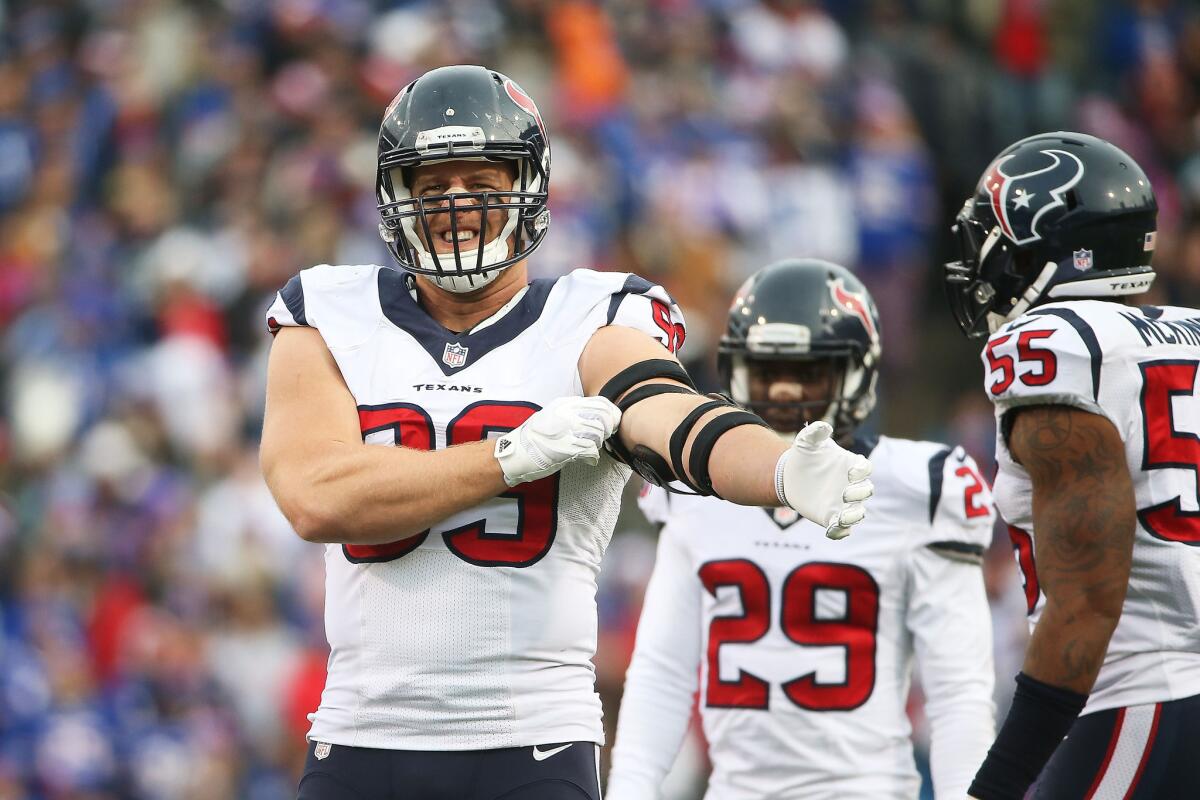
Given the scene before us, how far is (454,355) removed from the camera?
12.1ft

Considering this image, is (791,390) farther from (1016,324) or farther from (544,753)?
(544,753)

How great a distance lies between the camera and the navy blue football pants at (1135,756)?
→ 11.7 feet

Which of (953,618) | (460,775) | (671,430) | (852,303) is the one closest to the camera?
(671,430)

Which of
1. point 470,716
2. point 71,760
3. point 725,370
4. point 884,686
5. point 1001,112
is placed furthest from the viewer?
point 1001,112

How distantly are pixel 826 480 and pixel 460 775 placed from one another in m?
1.02

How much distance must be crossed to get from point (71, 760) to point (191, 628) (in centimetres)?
90

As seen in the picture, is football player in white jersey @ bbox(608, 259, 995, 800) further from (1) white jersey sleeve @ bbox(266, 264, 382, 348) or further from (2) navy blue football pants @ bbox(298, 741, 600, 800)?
(1) white jersey sleeve @ bbox(266, 264, 382, 348)

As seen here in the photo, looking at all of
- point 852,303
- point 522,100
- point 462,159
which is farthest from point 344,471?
point 852,303

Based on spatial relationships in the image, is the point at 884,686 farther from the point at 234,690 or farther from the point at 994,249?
the point at 234,690

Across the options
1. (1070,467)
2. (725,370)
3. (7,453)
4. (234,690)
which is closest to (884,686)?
(725,370)

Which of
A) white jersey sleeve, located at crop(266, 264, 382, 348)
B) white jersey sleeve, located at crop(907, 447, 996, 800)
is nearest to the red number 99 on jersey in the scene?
white jersey sleeve, located at crop(266, 264, 382, 348)

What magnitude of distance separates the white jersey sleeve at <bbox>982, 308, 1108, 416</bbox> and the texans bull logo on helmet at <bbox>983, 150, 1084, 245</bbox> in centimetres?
31

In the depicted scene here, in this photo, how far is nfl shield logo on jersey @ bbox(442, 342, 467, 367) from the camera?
3.68m

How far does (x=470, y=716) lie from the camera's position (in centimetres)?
352
